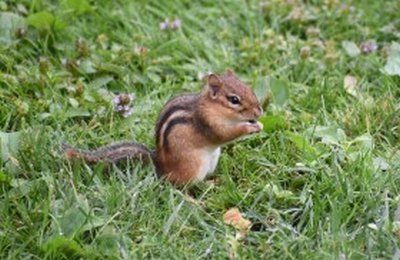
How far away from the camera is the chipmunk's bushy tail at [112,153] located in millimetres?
4512

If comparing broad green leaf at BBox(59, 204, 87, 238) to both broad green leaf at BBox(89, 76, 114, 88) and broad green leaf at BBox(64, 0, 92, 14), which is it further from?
broad green leaf at BBox(64, 0, 92, 14)

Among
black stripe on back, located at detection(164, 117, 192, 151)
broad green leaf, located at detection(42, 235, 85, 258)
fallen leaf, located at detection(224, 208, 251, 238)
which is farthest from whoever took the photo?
black stripe on back, located at detection(164, 117, 192, 151)

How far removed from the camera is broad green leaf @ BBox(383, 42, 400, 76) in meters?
5.57

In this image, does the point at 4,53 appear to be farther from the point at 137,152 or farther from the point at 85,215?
the point at 85,215

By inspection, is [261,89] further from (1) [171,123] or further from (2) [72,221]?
(2) [72,221]

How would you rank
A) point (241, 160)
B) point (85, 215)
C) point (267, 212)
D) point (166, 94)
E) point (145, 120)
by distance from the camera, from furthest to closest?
point (166, 94)
point (145, 120)
point (241, 160)
point (267, 212)
point (85, 215)

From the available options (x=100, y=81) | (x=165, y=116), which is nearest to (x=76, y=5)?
(x=100, y=81)

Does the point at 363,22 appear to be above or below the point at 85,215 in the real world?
below

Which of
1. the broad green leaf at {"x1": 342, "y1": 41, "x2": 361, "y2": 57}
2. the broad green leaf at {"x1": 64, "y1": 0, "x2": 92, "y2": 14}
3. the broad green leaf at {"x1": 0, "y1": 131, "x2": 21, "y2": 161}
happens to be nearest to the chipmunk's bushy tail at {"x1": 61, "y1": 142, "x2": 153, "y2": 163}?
the broad green leaf at {"x1": 0, "y1": 131, "x2": 21, "y2": 161}

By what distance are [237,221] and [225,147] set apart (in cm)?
77

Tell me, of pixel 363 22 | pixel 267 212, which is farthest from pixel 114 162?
pixel 363 22

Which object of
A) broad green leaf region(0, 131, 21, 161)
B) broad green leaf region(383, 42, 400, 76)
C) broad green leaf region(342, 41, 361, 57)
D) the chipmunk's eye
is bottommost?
broad green leaf region(342, 41, 361, 57)

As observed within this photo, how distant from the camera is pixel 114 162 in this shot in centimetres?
450

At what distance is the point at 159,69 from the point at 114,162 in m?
1.39
